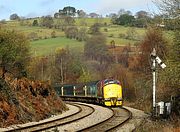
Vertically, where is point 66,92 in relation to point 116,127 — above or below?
below

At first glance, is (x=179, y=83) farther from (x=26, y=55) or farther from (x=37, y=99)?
(x=26, y=55)

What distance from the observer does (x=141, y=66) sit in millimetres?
54719

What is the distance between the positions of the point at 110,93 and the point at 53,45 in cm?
7229

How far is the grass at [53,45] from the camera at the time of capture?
4069 inches

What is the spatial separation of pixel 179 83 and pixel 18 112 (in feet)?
30.2

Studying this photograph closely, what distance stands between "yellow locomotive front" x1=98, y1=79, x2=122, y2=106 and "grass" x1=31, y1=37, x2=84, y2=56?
61266mm

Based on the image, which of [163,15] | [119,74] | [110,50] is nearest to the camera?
[163,15]

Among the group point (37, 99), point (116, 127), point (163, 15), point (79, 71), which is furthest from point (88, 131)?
point (79, 71)

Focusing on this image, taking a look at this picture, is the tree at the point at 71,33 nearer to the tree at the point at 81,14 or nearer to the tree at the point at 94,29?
the tree at the point at 94,29

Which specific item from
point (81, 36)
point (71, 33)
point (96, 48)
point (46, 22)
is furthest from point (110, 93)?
point (46, 22)

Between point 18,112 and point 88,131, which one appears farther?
point 18,112

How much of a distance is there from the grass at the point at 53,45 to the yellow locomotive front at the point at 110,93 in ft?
A: 201

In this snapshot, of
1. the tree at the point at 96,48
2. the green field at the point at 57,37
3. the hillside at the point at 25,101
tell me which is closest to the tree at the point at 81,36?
the green field at the point at 57,37

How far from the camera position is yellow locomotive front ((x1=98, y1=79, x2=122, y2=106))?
38688 mm
